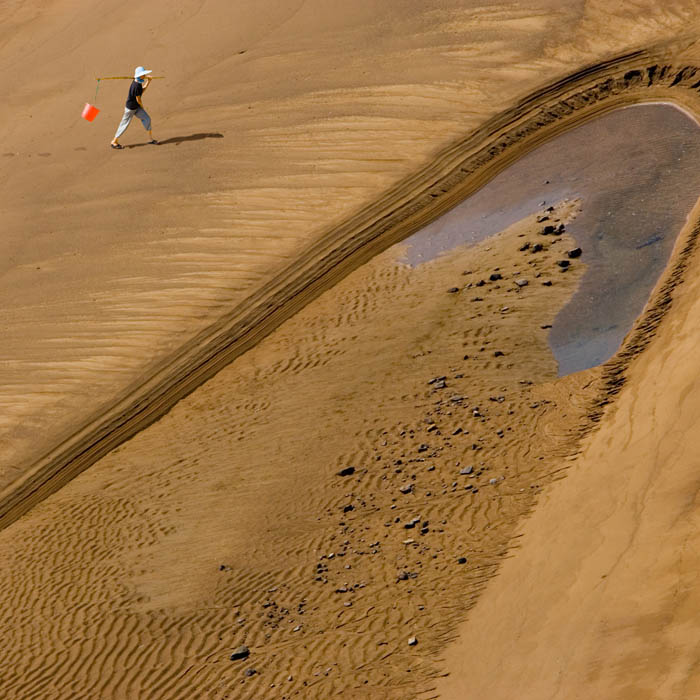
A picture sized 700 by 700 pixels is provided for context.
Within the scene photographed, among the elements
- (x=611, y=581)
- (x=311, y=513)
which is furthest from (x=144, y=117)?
(x=611, y=581)

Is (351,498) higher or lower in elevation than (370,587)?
higher

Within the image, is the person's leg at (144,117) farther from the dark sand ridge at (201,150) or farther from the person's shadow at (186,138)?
the dark sand ridge at (201,150)

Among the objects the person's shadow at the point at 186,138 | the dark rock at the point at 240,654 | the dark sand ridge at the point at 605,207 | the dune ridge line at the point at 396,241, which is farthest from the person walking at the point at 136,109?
the dark rock at the point at 240,654

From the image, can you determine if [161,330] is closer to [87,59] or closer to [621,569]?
[621,569]

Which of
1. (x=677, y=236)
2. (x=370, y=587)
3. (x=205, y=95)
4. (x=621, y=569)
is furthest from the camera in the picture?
(x=205, y=95)

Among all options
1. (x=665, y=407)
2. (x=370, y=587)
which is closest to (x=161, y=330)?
(x=370, y=587)

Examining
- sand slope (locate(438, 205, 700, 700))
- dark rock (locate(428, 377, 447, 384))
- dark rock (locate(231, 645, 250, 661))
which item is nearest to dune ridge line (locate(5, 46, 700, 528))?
sand slope (locate(438, 205, 700, 700))

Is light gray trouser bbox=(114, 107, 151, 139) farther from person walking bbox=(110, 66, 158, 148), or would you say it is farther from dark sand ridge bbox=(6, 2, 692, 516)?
dark sand ridge bbox=(6, 2, 692, 516)
